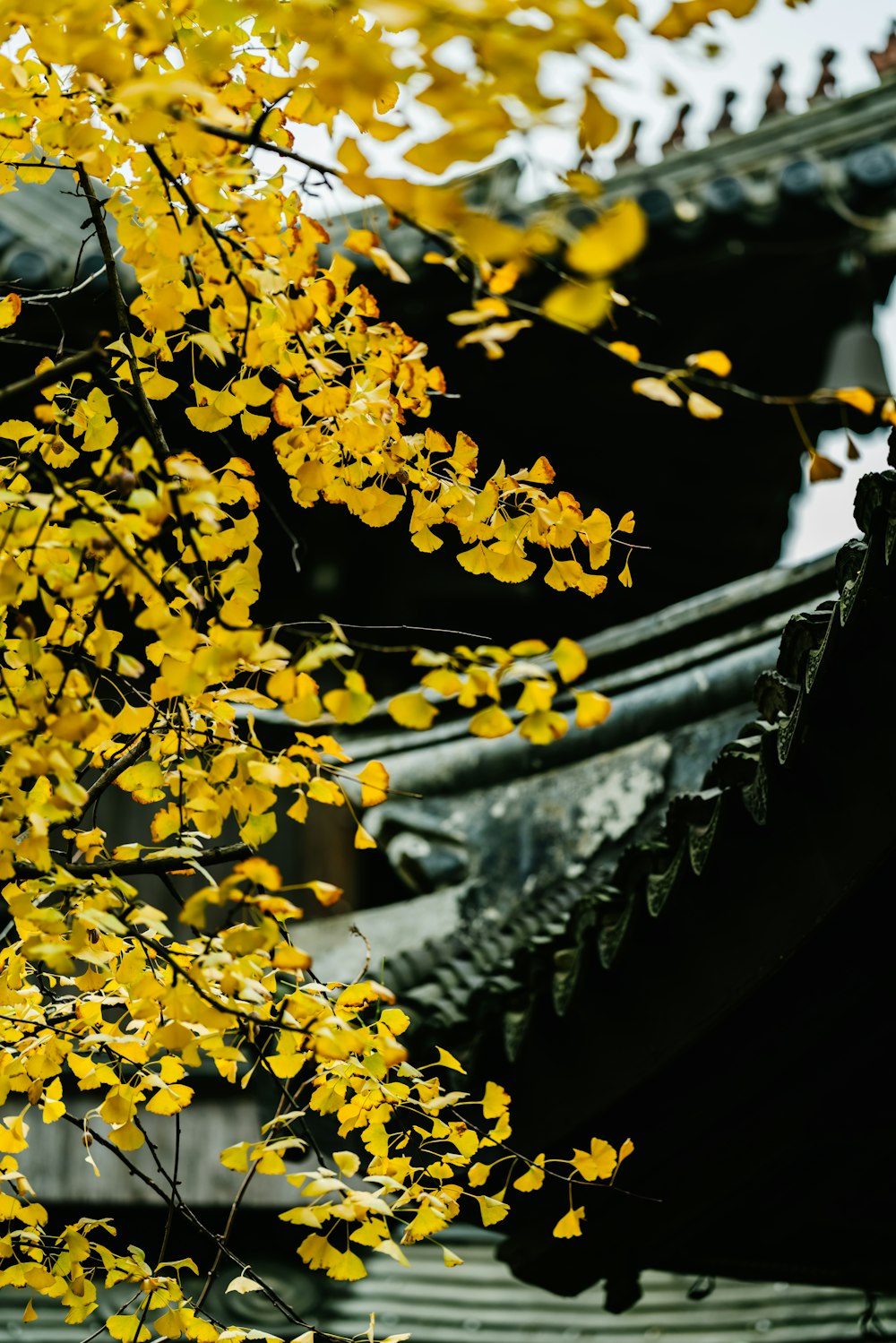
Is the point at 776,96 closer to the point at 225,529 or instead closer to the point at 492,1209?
the point at 225,529

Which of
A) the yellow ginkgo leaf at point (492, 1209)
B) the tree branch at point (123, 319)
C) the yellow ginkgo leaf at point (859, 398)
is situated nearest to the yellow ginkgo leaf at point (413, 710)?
the tree branch at point (123, 319)

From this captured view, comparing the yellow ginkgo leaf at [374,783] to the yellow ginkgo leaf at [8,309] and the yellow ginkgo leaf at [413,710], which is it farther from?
the yellow ginkgo leaf at [8,309]

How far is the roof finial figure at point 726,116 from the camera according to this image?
6.27 m

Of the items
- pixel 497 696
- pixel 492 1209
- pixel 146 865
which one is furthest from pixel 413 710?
pixel 492 1209

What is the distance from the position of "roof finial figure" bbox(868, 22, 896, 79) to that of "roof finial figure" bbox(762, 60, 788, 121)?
1.28ft

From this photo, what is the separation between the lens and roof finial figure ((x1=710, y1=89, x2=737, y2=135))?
6266mm

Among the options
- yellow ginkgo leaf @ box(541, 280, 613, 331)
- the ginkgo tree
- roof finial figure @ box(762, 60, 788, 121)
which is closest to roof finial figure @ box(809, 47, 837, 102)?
roof finial figure @ box(762, 60, 788, 121)

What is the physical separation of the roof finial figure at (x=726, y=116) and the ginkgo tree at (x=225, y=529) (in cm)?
424

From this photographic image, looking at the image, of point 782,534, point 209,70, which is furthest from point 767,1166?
point 782,534

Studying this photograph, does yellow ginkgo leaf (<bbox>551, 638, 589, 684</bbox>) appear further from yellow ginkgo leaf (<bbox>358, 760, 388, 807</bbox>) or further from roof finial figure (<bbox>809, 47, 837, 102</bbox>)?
roof finial figure (<bbox>809, 47, 837, 102</bbox>)

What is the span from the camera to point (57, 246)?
5879 mm

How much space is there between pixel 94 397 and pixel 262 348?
0.33 m

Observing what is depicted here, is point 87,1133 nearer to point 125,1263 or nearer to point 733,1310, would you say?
point 125,1263

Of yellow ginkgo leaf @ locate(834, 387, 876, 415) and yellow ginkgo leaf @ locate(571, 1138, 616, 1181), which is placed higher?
yellow ginkgo leaf @ locate(834, 387, 876, 415)
